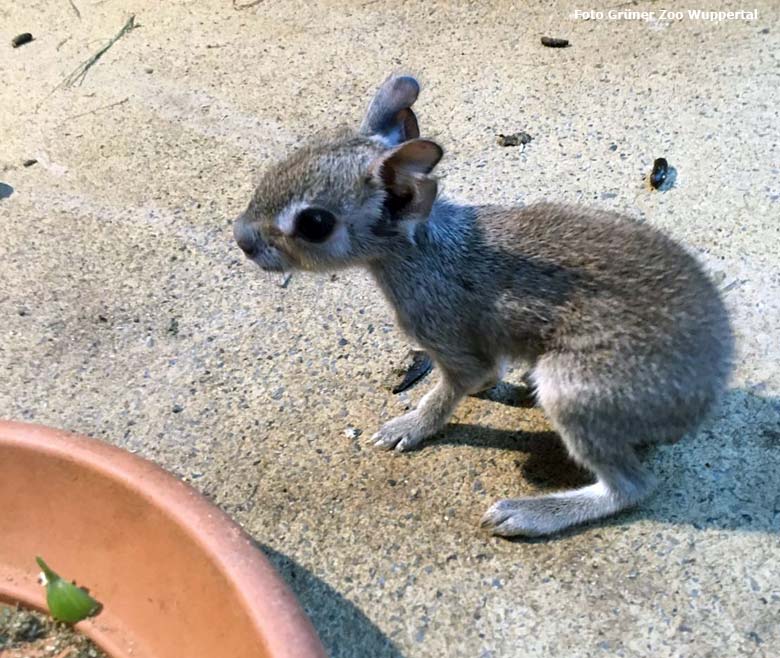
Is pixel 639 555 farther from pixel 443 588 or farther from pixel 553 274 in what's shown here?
→ pixel 553 274

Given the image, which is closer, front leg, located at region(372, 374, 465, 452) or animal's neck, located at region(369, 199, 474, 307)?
animal's neck, located at region(369, 199, 474, 307)

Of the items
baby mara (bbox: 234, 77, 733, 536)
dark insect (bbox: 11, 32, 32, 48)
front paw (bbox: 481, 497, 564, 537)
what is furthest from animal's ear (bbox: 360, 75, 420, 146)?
dark insect (bbox: 11, 32, 32, 48)

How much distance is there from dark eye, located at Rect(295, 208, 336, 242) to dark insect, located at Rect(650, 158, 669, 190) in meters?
1.98

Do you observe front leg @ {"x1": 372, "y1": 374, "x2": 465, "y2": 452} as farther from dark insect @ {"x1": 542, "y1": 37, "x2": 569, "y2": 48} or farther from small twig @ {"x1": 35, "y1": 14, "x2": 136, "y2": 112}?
small twig @ {"x1": 35, "y1": 14, "x2": 136, "y2": 112}

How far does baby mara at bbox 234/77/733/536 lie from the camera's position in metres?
2.74

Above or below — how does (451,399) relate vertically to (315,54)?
below

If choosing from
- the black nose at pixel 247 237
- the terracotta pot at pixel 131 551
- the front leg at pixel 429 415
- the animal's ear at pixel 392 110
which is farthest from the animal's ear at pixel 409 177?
the terracotta pot at pixel 131 551

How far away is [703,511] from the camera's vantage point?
2992 mm

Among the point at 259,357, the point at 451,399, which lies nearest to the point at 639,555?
the point at 451,399

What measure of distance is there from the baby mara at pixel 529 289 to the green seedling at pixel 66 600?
1155 mm

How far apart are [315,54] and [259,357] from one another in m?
2.36

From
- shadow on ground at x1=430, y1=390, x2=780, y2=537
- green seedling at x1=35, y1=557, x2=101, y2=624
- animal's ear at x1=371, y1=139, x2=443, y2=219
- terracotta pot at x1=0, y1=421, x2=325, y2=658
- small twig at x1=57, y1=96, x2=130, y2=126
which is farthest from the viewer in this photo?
small twig at x1=57, y1=96, x2=130, y2=126

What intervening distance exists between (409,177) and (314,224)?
35cm

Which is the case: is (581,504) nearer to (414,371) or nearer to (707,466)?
(707,466)
